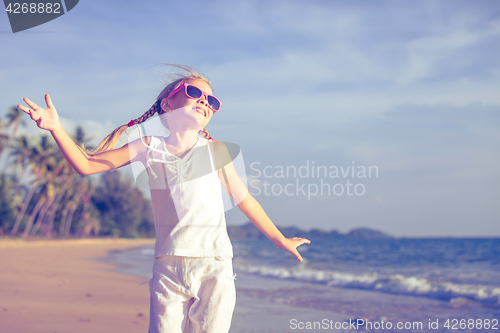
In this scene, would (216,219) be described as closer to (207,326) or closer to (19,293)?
(207,326)

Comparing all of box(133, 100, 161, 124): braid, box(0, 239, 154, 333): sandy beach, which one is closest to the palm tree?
box(0, 239, 154, 333): sandy beach

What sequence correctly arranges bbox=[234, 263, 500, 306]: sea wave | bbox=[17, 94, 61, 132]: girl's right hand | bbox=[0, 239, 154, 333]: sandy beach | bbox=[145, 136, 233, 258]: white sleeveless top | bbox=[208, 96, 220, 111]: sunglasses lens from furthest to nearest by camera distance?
bbox=[234, 263, 500, 306]: sea wave < bbox=[0, 239, 154, 333]: sandy beach < bbox=[208, 96, 220, 111]: sunglasses lens < bbox=[145, 136, 233, 258]: white sleeveless top < bbox=[17, 94, 61, 132]: girl's right hand

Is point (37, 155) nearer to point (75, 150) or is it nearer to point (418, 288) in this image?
point (418, 288)

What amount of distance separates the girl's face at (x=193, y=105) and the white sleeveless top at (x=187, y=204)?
0.64 ft

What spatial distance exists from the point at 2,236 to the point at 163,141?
46.2 meters

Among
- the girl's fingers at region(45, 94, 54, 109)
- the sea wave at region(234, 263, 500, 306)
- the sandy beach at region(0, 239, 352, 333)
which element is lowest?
the sea wave at region(234, 263, 500, 306)

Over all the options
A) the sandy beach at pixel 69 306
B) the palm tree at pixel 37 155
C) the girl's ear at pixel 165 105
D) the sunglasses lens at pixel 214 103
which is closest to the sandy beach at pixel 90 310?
the sandy beach at pixel 69 306

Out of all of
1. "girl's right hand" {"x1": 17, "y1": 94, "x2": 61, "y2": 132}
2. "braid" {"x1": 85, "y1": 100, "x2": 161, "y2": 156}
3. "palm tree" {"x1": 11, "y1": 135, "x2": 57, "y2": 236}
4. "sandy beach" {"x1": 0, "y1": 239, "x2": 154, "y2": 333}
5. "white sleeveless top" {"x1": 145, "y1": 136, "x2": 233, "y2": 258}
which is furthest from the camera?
"palm tree" {"x1": 11, "y1": 135, "x2": 57, "y2": 236}

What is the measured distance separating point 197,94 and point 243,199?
57cm

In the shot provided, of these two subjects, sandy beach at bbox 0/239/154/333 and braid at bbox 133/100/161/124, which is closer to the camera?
braid at bbox 133/100/161/124

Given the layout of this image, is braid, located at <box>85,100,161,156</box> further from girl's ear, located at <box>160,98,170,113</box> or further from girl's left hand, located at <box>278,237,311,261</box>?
girl's left hand, located at <box>278,237,311,261</box>

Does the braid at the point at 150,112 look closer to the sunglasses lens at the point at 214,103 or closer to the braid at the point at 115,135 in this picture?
the braid at the point at 115,135

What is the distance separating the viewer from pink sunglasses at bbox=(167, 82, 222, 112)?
1.96 meters

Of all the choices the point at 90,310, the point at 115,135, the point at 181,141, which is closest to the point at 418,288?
the point at 90,310
